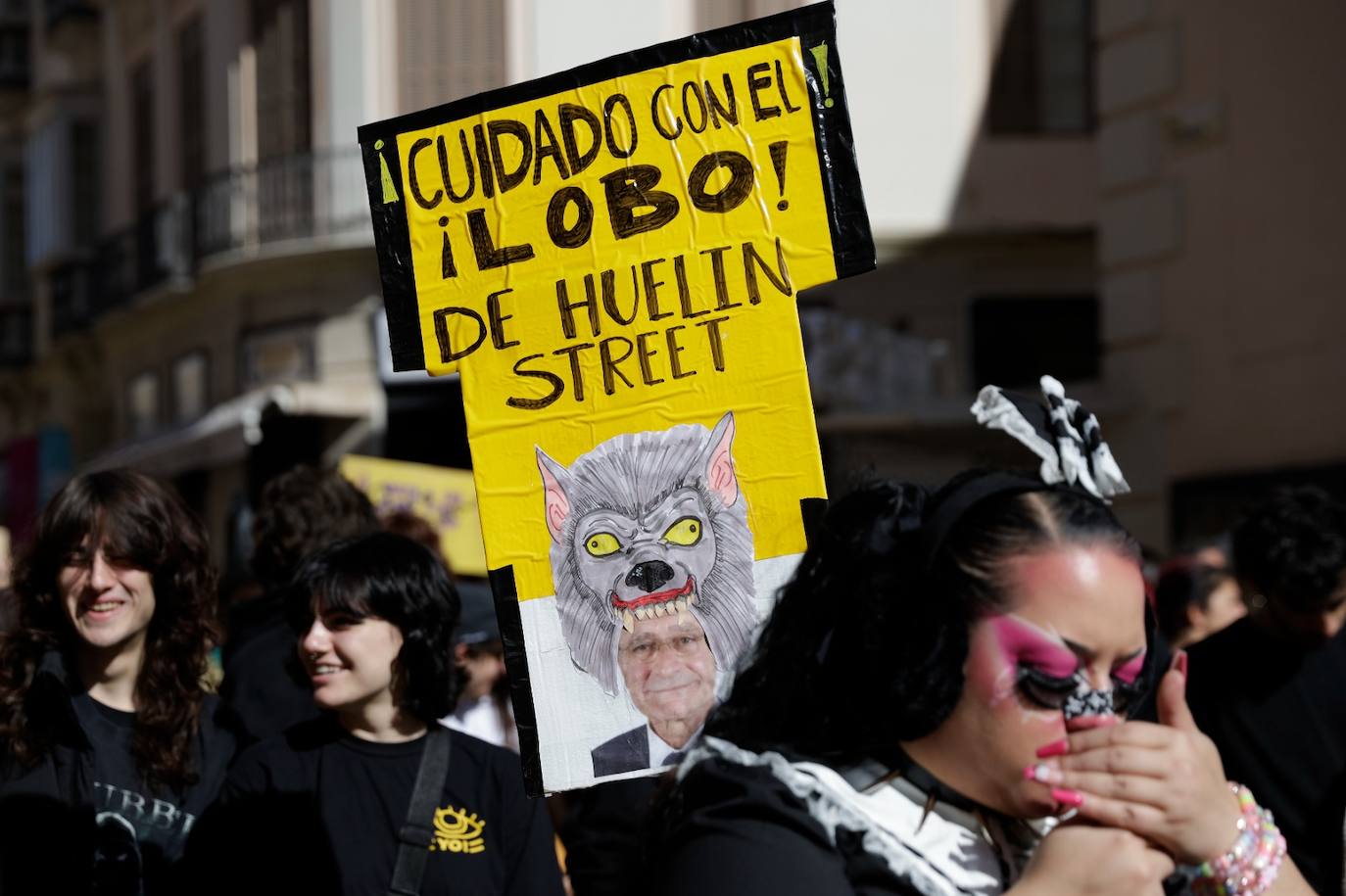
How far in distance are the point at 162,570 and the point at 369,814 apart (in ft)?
2.58

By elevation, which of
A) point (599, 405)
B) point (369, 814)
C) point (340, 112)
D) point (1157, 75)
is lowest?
point (369, 814)

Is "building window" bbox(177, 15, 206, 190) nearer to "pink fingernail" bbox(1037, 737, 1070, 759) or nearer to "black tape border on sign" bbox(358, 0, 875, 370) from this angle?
"black tape border on sign" bbox(358, 0, 875, 370)

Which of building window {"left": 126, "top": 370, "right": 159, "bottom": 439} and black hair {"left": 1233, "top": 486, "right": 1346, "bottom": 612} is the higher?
building window {"left": 126, "top": 370, "right": 159, "bottom": 439}

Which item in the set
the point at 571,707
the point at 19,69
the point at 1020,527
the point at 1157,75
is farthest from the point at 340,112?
the point at 1020,527

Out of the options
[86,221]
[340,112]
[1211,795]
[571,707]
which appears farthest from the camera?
[86,221]

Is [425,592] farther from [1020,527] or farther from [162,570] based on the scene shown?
[1020,527]

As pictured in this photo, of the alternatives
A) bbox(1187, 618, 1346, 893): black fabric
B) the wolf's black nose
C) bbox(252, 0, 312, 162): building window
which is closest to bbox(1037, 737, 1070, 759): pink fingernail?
the wolf's black nose

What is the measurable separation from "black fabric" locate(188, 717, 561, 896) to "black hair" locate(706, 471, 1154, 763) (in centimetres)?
156

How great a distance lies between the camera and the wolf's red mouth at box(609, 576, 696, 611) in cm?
315

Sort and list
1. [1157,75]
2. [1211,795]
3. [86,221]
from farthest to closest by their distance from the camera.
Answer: [86,221]
[1157,75]
[1211,795]

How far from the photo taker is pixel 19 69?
28047 mm

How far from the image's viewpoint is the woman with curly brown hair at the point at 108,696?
368 centimetres

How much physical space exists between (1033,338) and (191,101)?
32.9 feet

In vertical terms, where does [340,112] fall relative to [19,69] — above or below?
below
